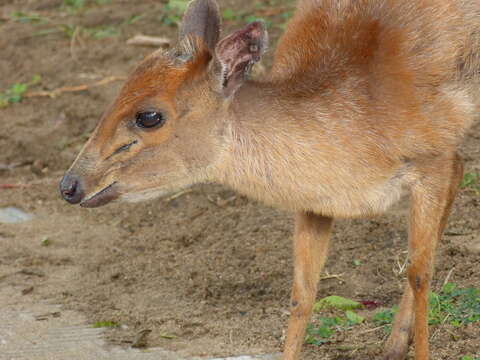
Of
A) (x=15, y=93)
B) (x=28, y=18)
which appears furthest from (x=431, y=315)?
(x=28, y=18)

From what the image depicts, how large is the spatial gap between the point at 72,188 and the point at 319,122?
120 cm

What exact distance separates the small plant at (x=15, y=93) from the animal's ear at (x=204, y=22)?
4765 millimetres

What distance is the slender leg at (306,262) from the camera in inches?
210

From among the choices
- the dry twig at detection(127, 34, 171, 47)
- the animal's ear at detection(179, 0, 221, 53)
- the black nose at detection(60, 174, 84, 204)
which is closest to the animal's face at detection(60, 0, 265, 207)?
the black nose at detection(60, 174, 84, 204)

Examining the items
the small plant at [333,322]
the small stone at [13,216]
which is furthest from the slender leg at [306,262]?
the small stone at [13,216]

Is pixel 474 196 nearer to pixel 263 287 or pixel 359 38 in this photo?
pixel 263 287

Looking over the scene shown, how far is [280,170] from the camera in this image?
4746 millimetres

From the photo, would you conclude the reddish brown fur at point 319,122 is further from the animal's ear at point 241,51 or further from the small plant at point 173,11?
the small plant at point 173,11

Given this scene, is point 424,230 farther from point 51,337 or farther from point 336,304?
point 51,337

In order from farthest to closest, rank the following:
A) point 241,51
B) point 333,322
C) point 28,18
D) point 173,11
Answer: point 28,18 → point 173,11 → point 333,322 → point 241,51

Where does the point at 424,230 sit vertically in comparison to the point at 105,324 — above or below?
above

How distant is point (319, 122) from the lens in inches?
190

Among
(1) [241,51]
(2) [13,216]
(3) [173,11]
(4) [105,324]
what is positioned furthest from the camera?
(3) [173,11]

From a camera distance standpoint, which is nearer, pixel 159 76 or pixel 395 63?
pixel 159 76
